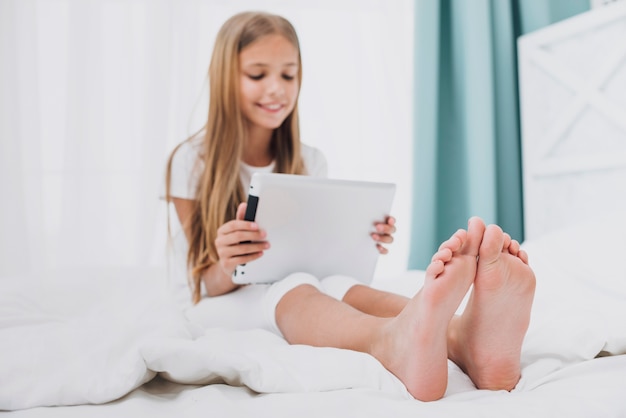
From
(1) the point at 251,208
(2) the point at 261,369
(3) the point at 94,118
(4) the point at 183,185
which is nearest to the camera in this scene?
(2) the point at 261,369

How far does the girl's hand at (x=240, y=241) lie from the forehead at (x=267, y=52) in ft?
1.49

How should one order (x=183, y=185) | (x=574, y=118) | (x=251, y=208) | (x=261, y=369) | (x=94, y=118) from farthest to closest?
(x=94, y=118) → (x=574, y=118) → (x=183, y=185) → (x=251, y=208) → (x=261, y=369)

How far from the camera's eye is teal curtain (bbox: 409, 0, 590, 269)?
2010 millimetres

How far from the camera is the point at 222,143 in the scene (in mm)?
1289

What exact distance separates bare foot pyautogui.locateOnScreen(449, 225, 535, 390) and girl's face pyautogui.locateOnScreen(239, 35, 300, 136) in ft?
2.48

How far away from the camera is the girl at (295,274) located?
0.63m

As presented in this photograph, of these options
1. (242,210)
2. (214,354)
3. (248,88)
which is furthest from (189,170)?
(214,354)

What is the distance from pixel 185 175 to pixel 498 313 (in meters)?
0.82

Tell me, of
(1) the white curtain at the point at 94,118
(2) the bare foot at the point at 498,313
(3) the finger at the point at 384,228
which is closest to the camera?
(2) the bare foot at the point at 498,313

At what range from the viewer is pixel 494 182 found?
6.59ft

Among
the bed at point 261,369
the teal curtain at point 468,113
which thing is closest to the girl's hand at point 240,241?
the bed at point 261,369

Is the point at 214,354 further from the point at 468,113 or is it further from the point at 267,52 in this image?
the point at 468,113

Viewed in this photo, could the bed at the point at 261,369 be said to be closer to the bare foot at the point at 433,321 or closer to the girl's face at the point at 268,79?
the bare foot at the point at 433,321

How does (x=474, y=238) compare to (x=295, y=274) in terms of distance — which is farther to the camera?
(x=295, y=274)
